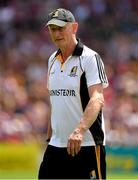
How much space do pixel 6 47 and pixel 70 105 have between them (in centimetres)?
1471

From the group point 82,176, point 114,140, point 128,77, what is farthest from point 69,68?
point 128,77

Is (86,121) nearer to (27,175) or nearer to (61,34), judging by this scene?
(61,34)

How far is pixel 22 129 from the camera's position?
17.9 metres

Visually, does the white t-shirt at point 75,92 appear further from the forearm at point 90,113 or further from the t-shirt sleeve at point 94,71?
the forearm at point 90,113

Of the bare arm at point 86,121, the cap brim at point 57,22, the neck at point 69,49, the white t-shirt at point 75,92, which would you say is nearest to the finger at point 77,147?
the bare arm at point 86,121

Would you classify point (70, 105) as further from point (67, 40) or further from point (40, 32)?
point (40, 32)

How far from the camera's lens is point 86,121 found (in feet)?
23.8

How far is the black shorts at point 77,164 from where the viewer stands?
766 centimetres

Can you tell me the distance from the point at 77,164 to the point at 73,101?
1.97 feet

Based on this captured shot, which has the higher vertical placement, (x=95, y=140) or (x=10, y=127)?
(x=95, y=140)

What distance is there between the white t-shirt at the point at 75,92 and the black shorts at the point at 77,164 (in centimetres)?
8

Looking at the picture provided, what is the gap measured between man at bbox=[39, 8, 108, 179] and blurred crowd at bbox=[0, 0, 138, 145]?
Result: 9558 mm

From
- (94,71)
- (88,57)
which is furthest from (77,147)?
(88,57)

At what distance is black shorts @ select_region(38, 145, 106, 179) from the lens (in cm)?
766
